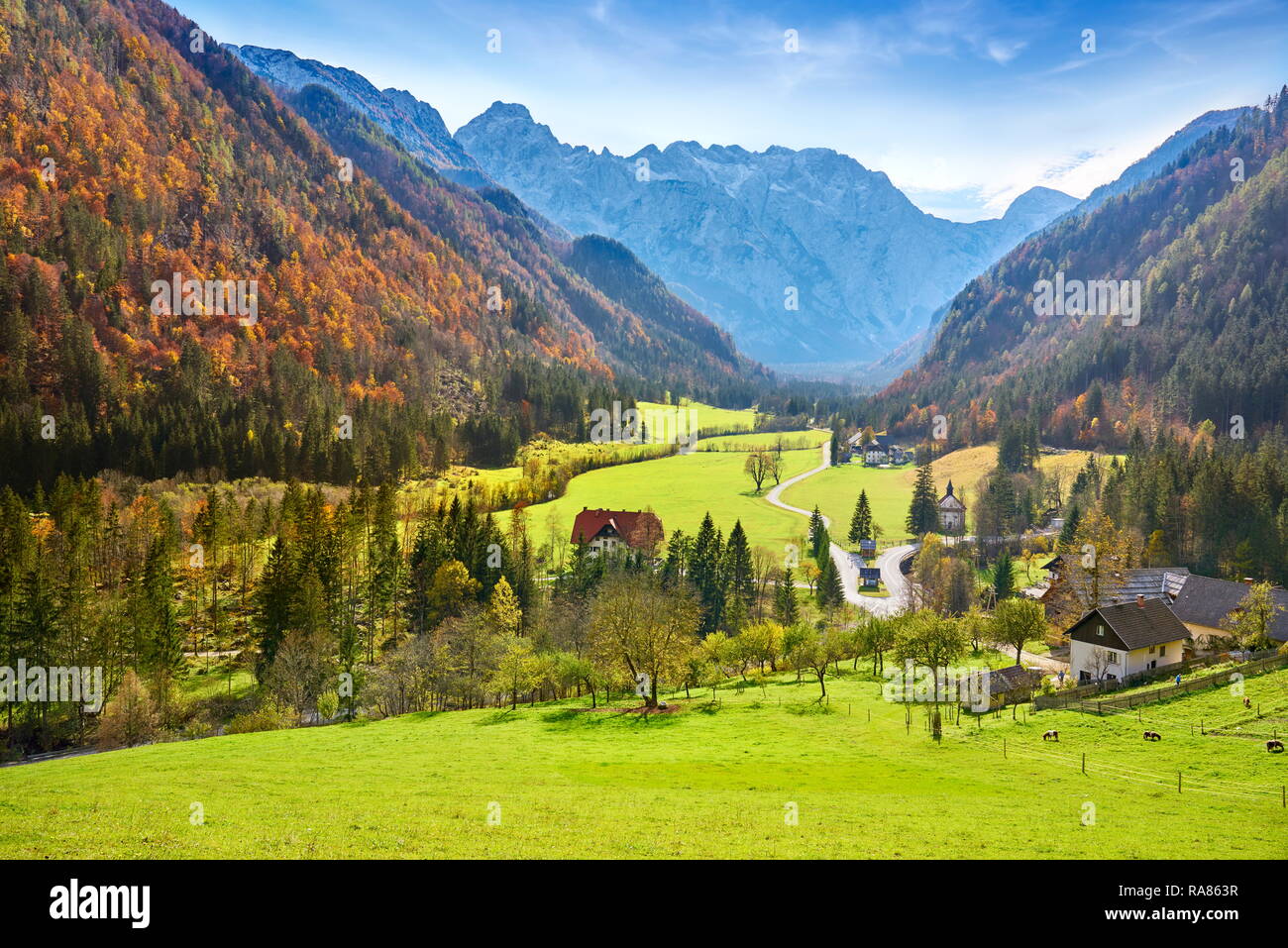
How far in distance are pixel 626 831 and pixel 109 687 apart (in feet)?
213

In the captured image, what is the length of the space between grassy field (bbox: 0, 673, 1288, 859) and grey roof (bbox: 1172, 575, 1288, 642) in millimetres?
27016

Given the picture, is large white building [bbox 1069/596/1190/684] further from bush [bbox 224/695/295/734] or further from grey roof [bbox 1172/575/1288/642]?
bush [bbox 224/695/295/734]

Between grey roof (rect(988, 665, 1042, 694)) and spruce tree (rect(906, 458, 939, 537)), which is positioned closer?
grey roof (rect(988, 665, 1042, 694))

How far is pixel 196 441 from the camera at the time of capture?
138 m

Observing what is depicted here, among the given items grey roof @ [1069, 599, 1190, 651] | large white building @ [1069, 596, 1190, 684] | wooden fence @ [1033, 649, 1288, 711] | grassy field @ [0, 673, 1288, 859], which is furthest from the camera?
grey roof @ [1069, 599, 1190, 651]

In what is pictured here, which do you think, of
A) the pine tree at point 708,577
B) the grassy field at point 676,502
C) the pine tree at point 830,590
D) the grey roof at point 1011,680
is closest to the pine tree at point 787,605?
the pine tree at point 830,590

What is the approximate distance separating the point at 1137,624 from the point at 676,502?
106 meters

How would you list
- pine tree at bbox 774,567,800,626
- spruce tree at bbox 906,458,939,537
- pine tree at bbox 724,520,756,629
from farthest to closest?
1. spruce tree at bbox 906,458,939,537
2. pine tree at bbox 724,520,756,629
3. pine tree at bbox 774,567,800,626

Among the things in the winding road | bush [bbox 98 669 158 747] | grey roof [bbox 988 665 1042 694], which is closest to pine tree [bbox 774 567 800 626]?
the winding road

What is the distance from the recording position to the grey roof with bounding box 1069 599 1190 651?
205 feet

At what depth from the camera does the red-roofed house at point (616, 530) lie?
4803 inches

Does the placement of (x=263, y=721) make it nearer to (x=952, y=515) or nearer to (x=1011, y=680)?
(x=1011, y=680)

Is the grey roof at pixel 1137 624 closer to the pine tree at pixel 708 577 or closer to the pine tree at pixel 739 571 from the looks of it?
the pine tree at pixel 739 571
